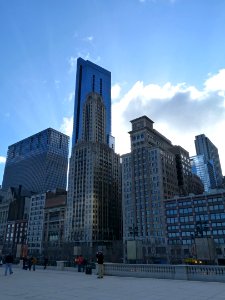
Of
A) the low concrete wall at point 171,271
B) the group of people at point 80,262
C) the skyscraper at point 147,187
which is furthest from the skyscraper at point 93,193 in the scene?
the low concrete wall at point 171,271

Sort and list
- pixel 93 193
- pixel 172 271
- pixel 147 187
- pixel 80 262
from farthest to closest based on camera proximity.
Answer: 1. pixel 93 193
2. pixel 147 187
3. pixel 80 262
4. pixel 172 271

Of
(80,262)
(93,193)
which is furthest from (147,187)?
(80,262)

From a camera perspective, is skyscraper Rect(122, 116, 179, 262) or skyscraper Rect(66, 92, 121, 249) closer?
skyscraper Rect(122, 116, 179, 262)

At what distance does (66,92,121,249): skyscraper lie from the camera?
157625mm

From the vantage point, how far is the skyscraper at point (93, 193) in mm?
157625

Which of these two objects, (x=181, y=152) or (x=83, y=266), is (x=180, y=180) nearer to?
(x=181, y=152)

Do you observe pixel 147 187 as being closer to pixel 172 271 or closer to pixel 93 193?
pixel 93 193

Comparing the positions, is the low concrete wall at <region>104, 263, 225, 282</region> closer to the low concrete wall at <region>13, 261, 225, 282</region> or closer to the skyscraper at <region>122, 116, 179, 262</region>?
the low concrete wall at <region>13, 261, 225, 282</region>

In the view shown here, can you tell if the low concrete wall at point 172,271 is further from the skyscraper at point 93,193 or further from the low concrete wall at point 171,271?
the skyscraper at point 93,193

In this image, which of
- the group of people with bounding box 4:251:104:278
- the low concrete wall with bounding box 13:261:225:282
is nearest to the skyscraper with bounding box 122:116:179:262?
the group of people with bounding box 4:251:104:278

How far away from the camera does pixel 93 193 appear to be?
16500cm

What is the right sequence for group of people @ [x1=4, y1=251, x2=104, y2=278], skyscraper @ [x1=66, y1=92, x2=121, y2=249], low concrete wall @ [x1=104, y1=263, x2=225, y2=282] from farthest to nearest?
skyscraper @ [x1=66, y1=92, x2=121, y2=249] → group of people @ [x1=4, y1=251, x2=104, y2=278] → low concrete wall @ [x1=104, y1=263, x2=225, y2=282]

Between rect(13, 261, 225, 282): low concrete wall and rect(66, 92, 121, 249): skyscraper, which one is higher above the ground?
rect(66, 92, 121, 249): skyscraper

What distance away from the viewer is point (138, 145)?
14862cm
